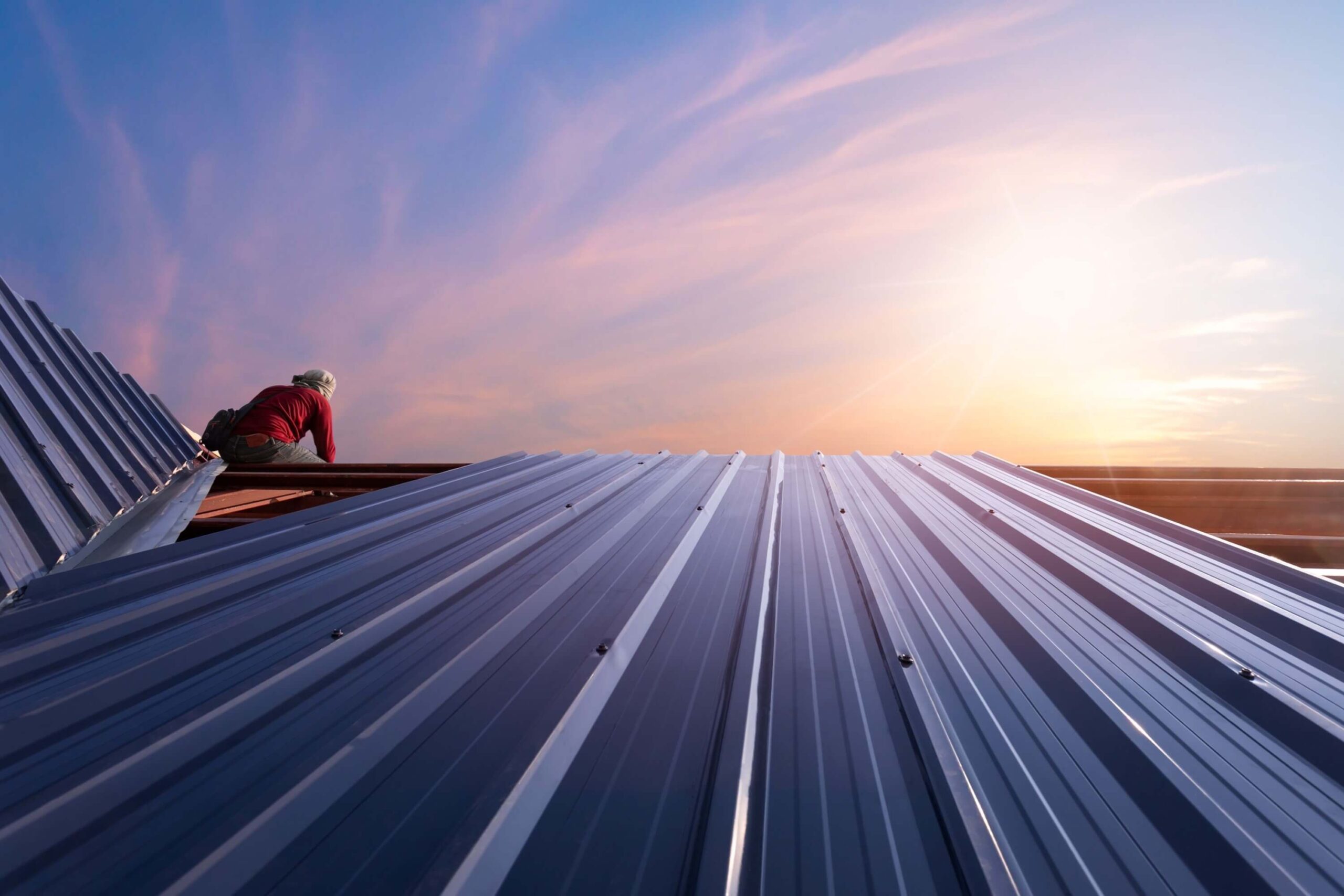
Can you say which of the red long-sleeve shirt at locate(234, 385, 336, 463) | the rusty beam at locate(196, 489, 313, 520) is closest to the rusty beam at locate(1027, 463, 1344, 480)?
the rusty beam at locate(196, 489, 313, 520)

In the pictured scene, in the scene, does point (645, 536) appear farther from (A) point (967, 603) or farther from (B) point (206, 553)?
(B) point (206, 553)

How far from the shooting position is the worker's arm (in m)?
8.61

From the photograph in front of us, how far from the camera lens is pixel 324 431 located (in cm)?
883

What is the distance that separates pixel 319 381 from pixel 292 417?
1.51m

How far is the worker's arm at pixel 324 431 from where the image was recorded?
8.61 metres

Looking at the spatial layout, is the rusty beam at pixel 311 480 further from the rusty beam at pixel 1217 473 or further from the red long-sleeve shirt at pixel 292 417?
the rusty beam at pixel 1217 473

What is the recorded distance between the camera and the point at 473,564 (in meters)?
2.66

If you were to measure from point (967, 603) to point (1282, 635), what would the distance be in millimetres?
984

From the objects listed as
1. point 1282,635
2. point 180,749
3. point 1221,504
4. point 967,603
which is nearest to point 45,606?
point 180,749

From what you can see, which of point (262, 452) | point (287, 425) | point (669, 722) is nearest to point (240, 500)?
point (262, 452)

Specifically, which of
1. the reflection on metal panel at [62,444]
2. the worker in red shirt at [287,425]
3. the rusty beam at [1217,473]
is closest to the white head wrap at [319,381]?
the worker in red shirt at [287,425]

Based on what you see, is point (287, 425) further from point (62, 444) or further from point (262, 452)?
point (62, 444)

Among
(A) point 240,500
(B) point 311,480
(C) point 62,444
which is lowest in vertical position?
(A) point 240,500

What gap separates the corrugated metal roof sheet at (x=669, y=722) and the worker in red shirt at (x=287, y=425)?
473cm
